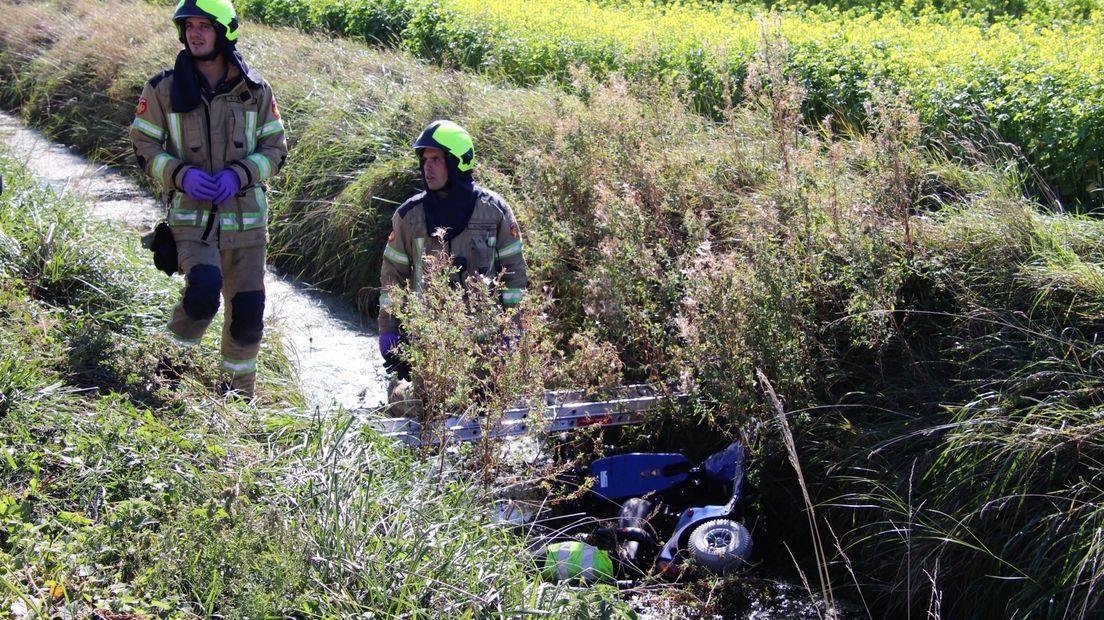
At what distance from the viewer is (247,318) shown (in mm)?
5293

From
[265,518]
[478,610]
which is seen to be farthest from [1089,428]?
[265,518]

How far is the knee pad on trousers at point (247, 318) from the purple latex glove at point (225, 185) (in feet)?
1.71

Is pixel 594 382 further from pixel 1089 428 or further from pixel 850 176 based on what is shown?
pixel 1089 428

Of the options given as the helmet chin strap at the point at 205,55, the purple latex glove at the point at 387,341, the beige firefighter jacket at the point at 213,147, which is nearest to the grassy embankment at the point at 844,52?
the purple latex glove at the point at 387,341

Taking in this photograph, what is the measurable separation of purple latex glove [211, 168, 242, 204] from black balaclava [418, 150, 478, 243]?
0.90 metres

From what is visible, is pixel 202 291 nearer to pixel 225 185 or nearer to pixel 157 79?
pixel 225 185

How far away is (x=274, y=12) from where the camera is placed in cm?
1387

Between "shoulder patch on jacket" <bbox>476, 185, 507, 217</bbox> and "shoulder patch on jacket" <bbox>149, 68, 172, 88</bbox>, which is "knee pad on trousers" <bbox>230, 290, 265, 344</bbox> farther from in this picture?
"shoulder patch on jacket" <bbox>476, 185, 507, 217</bbox>

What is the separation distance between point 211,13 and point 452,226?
1464 millimetres

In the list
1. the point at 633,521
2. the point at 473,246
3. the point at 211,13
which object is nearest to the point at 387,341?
the point at 473,246

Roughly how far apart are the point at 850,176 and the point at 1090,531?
7.72 ft

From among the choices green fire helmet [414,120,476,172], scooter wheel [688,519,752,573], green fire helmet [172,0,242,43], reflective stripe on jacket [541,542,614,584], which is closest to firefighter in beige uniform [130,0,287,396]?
green fire helmet [172,0,242,43]

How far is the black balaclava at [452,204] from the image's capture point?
529cm

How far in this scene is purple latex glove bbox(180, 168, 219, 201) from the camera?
500 centimetres
